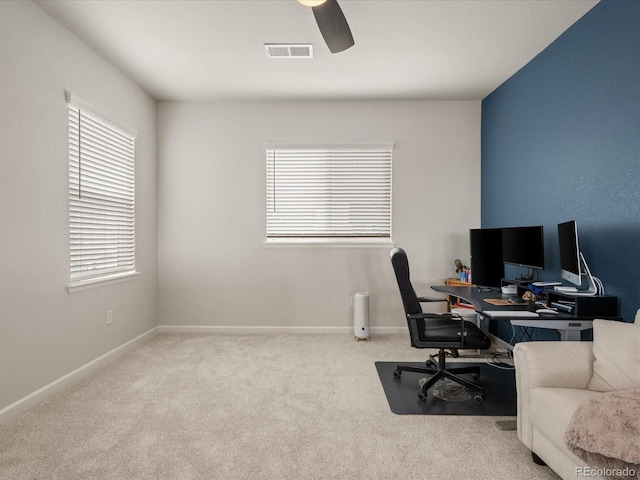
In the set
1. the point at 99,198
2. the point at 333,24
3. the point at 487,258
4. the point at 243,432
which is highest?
the point at 333,24

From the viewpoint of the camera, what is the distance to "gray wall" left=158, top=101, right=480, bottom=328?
484 centimetres

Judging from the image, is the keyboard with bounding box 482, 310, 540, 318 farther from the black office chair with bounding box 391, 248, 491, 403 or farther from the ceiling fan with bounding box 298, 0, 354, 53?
the ceiling fan with bounding box 298, 0, 354, 53

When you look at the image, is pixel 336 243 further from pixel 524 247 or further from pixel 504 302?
pixel 504 302

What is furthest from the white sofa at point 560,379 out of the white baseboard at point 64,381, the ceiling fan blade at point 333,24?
the white baseboard at point 64,381

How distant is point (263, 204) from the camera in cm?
487

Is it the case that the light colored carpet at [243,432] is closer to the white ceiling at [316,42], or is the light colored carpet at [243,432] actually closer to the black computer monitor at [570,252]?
the black computer monitor at [570,252]

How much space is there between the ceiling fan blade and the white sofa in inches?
80.1

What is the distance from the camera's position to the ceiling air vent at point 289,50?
3399mm

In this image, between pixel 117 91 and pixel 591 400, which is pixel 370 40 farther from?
→ pixel 591 400

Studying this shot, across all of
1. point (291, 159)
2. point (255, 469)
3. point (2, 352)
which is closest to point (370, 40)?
point (291, 159)

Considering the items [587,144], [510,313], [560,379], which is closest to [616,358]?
[560,379]

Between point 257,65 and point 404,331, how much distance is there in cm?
336

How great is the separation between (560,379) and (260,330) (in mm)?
3475

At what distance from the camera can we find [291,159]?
4863mm
